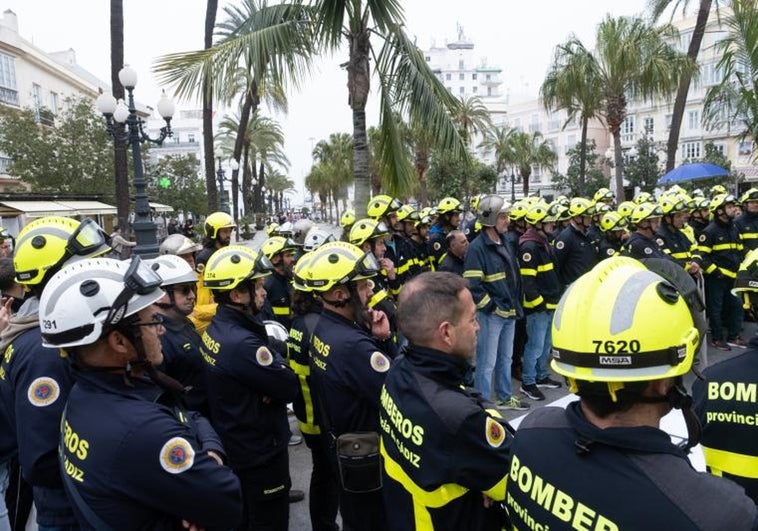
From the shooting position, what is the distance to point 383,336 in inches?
144

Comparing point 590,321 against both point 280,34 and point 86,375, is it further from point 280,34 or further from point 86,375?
Result: point 280,34

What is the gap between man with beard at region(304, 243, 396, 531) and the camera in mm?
2992

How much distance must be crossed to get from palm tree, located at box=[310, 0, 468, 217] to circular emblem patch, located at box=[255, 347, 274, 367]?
5.69 metres

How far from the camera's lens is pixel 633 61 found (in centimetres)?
1881

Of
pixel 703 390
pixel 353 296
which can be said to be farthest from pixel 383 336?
pixel 703 390

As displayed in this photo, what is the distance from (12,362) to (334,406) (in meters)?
1.61

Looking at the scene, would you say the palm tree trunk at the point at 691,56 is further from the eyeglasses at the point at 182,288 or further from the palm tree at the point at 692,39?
the eyeglasses at the point at 182,288

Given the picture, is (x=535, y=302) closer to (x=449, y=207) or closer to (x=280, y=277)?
(x=449, y=207)

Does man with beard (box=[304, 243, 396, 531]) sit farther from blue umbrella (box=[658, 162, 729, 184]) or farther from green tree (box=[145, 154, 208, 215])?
green tree (box=[145, 154, 208, 215])

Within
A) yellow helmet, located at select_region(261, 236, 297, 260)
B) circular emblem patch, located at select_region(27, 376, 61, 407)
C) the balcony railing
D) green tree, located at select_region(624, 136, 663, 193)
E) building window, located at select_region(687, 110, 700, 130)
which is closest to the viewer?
circular emblem patch, located at select_region(27, 376, 61, 407)

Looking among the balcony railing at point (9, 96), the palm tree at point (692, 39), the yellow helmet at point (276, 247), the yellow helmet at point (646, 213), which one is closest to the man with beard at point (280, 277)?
the yellow helmet at point (276, 247)

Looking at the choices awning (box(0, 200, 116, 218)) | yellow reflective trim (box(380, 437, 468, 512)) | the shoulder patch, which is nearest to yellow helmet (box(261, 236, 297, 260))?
yellow reflective trim (box(380, 437, 468, 512))

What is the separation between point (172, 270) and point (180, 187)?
35.6m

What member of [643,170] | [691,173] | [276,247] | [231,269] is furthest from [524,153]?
[231,269]
